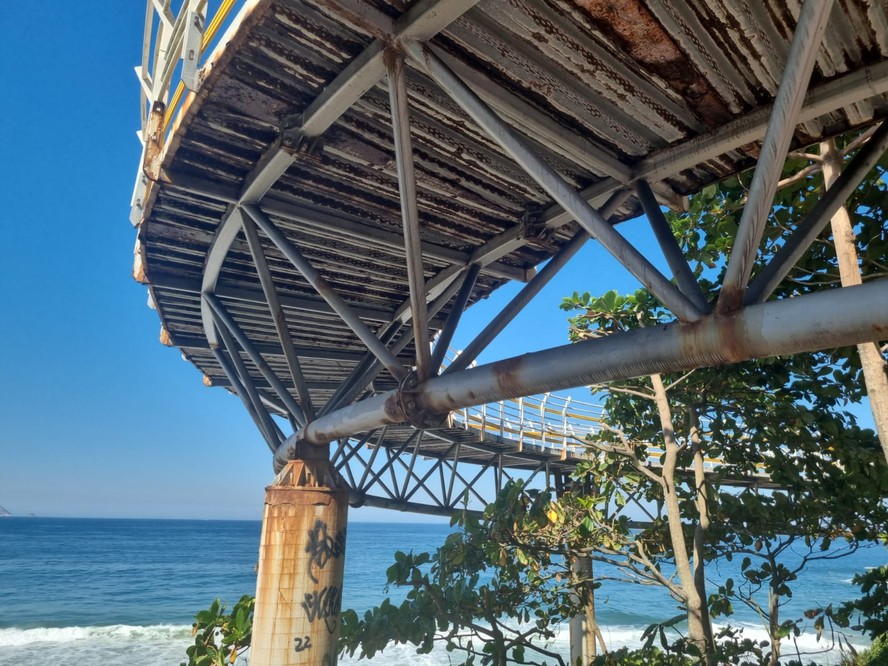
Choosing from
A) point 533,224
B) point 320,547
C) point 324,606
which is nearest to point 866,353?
point 533,224

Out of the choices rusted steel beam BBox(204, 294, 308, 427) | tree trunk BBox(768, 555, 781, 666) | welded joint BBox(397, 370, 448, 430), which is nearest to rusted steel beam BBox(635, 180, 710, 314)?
welded joint BBox(397, 370, 448, 430)

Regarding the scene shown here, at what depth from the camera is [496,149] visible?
4715 mm

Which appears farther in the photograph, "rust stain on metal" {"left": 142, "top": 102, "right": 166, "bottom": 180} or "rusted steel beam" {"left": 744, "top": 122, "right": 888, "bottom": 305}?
"rust stain on metal" {"left": 142, "top": 102, "right": 166, "bottom": 180}

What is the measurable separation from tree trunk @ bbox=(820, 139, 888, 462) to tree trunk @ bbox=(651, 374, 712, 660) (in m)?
2.79

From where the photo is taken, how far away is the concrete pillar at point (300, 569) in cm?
591

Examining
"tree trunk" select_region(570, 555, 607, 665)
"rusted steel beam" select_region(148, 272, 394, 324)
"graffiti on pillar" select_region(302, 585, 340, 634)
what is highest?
"rusted steel beam" select_region(148, 272, 394, 324)

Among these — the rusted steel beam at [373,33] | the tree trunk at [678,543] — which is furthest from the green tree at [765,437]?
the rusted steel beam at [373,33]

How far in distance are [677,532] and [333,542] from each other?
4.27 m

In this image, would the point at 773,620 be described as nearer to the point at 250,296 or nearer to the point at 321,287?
the point at 321,287

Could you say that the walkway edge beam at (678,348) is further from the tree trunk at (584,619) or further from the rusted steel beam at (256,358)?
the tree trunk at (584,619)

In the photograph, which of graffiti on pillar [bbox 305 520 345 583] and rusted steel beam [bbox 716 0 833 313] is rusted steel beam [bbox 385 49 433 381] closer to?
rusted steel beam [bbox 716 0 833 313]

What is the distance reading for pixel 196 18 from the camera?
3.89 m

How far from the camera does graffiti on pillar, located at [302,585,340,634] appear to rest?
19.9ft

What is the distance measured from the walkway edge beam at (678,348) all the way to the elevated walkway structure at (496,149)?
0.04 feet
